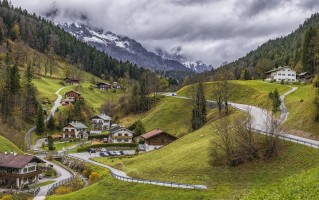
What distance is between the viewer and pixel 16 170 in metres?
74.7

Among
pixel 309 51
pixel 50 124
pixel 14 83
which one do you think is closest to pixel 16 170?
pixel 50 124

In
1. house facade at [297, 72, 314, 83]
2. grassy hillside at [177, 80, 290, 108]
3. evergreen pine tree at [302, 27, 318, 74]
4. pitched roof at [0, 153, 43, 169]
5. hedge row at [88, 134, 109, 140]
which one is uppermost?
evergreen pine tree at [302, 27, 318, 74]

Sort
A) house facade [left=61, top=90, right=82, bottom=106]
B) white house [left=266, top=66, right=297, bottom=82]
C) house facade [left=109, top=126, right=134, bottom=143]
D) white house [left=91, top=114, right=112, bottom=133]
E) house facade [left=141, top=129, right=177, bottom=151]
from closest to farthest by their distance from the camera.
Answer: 1. house facade [left=141, top=129, right=177, bottom=151]
2. house facade [left=109, top=126, right=134, bottom=143]
3. white house [left=91, top=114, right=112, bottom=133]
4. white house [left=266, top=66, right=297, bottom=82]
5. house facade [left=61, top=90, right=82, bottom=106]

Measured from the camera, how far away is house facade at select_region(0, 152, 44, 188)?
243 ft

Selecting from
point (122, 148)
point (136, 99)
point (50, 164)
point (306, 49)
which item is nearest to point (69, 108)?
point (136, 99)

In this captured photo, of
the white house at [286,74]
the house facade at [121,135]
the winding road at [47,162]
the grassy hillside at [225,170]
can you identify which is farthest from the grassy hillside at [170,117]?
the white house at [286,74]

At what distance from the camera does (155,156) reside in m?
75.9

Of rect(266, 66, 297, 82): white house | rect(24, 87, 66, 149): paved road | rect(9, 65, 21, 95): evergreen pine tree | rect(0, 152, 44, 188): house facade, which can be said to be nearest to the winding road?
rect(24, 87, 66, 149): paved road

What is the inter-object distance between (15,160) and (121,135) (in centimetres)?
4512

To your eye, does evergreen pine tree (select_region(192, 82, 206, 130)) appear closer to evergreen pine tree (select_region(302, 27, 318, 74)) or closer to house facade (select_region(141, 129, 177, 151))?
house facade (select_region(141, 129, 177, 151))

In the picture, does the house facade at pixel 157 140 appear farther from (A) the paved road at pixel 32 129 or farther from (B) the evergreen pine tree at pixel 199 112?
(A) the paved road at pixel 32 129

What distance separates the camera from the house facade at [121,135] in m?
117

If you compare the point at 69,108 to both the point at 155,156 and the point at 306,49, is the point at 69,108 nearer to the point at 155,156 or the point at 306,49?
the point at 155,156

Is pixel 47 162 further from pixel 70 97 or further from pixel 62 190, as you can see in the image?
pixel 70 97
